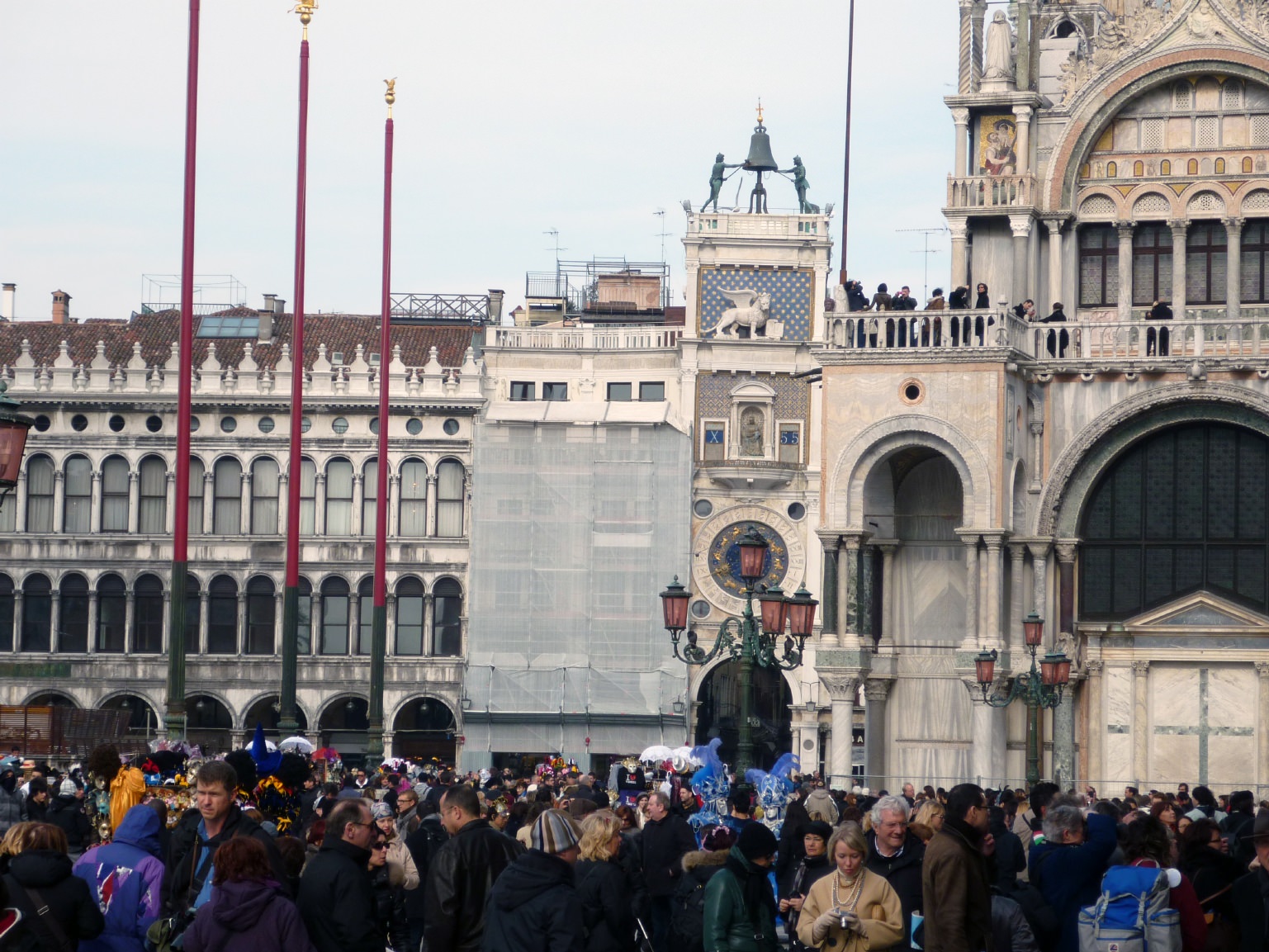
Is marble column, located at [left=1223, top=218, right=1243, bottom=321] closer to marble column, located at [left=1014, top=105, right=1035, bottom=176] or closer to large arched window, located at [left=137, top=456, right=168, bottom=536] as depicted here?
marble column, located at [left=1014, top=105, right=1035, bottom=176]

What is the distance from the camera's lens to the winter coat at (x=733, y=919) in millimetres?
A: 11023

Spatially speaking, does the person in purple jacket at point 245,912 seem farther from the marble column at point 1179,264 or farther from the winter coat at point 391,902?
the marble column at point 1179,264

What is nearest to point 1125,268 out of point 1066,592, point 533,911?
point 1066,592

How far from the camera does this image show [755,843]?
1116cm

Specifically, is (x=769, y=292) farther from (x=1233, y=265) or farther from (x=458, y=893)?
(x=458, y=893)

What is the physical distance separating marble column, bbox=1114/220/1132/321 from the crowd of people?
19.3 meters

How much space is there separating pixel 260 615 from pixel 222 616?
0.89 metres

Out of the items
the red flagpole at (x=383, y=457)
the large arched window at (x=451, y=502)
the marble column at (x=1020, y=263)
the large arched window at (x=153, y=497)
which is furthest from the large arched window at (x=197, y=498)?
the marble column at (x=1020, y=263)

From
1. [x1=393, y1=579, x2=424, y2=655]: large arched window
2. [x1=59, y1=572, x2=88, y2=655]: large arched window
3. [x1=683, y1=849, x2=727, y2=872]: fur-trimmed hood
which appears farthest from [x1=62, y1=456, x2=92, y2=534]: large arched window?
[x1=683, y1=849, x2=727, y2=872]: fur-trimmed hood

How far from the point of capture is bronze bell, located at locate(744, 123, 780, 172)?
188ft

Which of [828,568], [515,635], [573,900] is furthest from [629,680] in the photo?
[573,900]

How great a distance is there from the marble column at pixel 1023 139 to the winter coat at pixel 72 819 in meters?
16.5

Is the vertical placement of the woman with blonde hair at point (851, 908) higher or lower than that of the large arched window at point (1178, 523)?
lower

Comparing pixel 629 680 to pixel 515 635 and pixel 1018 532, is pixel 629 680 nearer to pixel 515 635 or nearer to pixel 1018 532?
pixel 515 635
